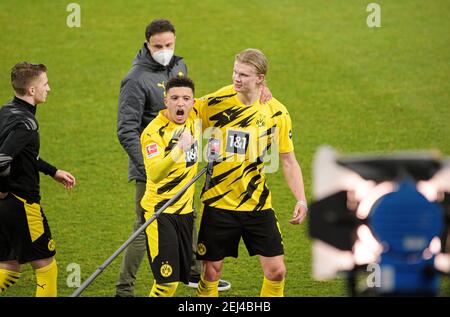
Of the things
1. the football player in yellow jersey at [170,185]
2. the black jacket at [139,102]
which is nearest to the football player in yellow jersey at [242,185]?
the football player in yellow jersey at [170,185]

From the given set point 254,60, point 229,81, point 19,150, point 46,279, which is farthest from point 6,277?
point 229,81

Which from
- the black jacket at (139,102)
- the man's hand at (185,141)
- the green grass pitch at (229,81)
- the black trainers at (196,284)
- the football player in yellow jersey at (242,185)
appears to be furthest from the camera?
the green grass pitch at (229,81)

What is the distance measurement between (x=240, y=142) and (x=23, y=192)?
4.27 feet

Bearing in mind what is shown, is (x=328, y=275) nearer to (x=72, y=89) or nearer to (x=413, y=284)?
(x=413, y=284)

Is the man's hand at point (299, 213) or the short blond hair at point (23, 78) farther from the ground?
the short blond hair at point (23, 78)

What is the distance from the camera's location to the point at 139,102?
5516 mm

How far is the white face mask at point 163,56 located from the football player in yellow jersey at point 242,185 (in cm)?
57

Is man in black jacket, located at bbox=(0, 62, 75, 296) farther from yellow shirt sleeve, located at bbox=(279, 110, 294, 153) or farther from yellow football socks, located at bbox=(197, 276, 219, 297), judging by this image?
yellow shirt sleeve, located at bbox=(279, 110, 294, 153)

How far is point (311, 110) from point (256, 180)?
17.0ft

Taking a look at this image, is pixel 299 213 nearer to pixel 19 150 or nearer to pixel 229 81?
pixel 19 150

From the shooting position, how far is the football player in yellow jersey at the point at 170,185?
15.9ft

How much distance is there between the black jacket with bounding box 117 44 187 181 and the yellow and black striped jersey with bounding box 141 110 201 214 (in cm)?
56

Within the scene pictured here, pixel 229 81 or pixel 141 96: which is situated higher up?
pixel 229 81

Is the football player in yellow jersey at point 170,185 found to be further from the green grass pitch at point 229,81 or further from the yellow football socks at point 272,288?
the green grass pitch at point 229,81
